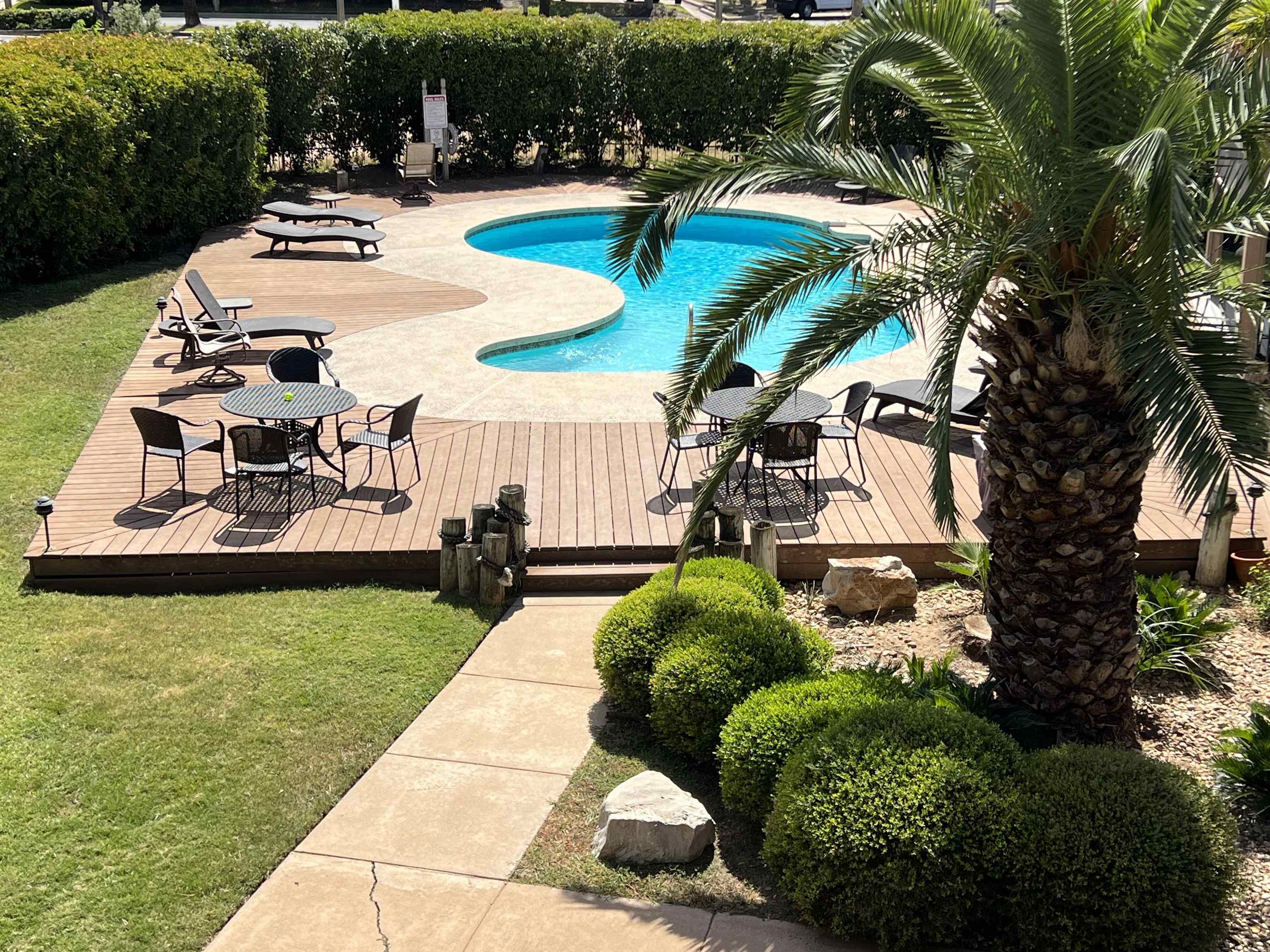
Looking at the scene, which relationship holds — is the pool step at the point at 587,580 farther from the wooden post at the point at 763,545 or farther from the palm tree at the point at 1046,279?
the palm tree at the point at 1046,279

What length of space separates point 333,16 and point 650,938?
160ft

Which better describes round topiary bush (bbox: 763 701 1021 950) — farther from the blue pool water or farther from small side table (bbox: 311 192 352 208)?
small side table (bbox: 311 192 352 208)

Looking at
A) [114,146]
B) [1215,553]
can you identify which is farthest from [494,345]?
[1215,553]

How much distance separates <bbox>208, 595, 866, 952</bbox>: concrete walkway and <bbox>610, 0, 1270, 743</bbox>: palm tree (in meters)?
1.89

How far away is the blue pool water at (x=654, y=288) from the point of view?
16391 millimetres

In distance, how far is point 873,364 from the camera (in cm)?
1507

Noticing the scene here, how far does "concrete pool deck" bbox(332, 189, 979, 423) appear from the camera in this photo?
44.2 feet

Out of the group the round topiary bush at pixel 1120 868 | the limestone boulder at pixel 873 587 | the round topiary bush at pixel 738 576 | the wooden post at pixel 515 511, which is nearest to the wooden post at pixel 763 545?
the limestone boulder at pixel 873 587

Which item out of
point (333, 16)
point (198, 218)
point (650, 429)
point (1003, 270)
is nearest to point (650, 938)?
point (1003, 270)

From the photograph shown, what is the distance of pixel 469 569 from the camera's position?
934cm

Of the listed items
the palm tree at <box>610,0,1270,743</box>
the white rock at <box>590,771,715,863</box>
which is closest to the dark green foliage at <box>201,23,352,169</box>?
the palm tree at <box>610,0,1270,743</box>

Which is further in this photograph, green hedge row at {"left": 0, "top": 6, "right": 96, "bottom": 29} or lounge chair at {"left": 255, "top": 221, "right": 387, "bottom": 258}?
green hedge row at {"left": 0, "top": 6, "right": 96, "bottom": 29}

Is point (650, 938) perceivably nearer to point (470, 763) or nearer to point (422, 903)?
point (422, 903)

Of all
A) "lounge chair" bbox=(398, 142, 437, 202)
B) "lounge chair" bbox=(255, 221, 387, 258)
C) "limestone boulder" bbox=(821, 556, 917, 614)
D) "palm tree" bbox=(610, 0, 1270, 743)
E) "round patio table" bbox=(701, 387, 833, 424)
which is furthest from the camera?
"lounge chair" bbox=(398, 142, 437, 202)
